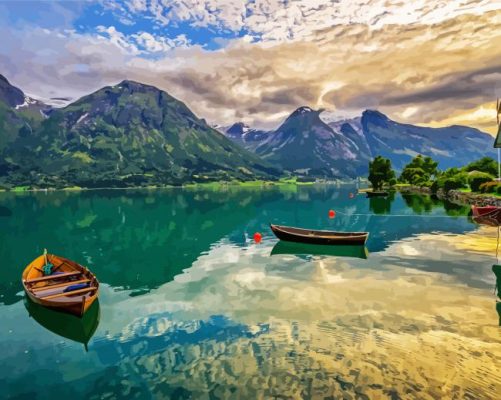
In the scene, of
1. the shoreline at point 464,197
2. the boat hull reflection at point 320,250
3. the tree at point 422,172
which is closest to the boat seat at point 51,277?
the boat hull reflection at point 320,250

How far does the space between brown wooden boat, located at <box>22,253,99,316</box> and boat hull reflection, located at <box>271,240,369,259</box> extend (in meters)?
27.9

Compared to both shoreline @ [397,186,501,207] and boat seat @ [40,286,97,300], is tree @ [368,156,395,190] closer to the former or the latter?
shoreline @ [397,186,501,207]

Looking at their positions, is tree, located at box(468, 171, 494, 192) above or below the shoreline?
above

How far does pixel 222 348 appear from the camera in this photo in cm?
2388

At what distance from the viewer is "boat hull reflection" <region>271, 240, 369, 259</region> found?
52781mm

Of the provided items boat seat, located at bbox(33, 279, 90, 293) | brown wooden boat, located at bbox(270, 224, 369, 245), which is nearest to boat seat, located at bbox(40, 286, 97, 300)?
boat seat, located at bbox(33, 279, 90, 293)

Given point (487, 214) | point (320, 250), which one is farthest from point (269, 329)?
point (487, 214)

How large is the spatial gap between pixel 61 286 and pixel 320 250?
36239 millimetres

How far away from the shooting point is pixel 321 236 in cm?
5788

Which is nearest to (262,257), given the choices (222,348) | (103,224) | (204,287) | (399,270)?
(204,287)

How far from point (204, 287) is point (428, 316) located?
21475 millimetres

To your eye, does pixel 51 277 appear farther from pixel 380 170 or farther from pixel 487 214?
pixel 380 170

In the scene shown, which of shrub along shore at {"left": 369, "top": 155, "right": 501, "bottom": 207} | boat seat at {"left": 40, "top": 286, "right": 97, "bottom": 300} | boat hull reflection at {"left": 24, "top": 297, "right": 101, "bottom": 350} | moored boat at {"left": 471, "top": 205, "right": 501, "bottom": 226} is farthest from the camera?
shrub along shore at {"left": 369, "top": 155, "right": 501, "bottom": 207}

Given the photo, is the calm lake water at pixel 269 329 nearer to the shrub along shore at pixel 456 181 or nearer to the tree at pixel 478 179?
the shrub along shore at pixel 456 181
